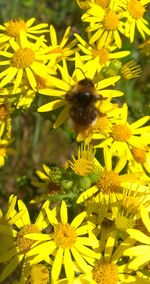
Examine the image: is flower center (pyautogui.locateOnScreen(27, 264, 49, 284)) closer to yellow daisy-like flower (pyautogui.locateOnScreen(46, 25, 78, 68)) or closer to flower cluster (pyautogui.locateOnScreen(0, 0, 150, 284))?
flower cluster (pyautogui.locateOnScreen(0, 0, 150, 284))

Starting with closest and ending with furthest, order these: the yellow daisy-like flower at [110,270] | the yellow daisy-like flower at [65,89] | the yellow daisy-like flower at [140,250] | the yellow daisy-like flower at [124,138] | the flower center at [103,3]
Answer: the yellow daisy-like flower at [140,250] < the yellow daisy-like flower at [110,270] < the yellow daisy-like flower at [65,89] < the yellow daisy-like flower at [124,138] < the flower center at [103,3]

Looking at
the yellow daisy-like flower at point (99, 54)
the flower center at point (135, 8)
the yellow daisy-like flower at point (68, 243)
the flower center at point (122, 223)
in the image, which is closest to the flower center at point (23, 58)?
the yellow daisy-like flower at point (99, 54)

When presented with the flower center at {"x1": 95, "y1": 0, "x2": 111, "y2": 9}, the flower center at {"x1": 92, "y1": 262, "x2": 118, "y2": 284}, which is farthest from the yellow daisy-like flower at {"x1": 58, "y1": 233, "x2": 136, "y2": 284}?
the flower center at {"x1": 95, "y1": 0, "x2": 111, "y2": 9}

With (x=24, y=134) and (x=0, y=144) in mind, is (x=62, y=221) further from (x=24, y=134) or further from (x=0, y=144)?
(x=24, y=134)

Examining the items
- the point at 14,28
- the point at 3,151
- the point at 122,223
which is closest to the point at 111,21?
the point at 14,28

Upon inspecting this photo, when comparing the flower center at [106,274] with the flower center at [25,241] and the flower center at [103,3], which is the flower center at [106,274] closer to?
the flower center at [25,241]

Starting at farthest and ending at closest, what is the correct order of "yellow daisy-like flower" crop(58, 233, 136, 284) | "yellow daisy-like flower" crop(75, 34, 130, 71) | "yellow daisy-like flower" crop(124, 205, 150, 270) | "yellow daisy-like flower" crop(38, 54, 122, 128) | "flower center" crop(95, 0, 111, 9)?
"flower center" crop(95, 0, 111, 9), "yellow daisy-like flower" crop(75, 34, 130, 71), "yellow daisy-like flower" crop(38, 54, 122, 128), "yellow daisy-like flower" crop(58, 233, 136, 284), "yellow daisy-like flower" crop(124, 205, 150, 270)

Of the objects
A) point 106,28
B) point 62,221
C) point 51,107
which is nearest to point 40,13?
point 106,28
